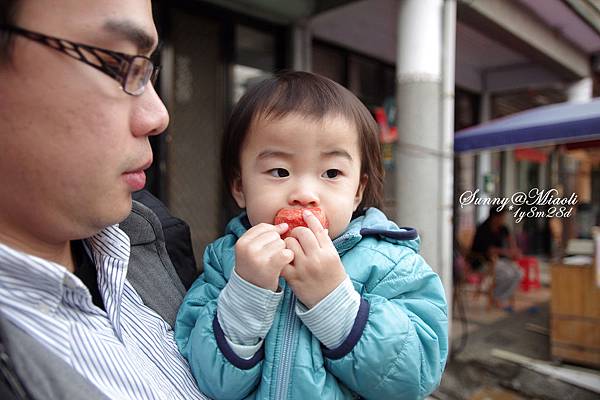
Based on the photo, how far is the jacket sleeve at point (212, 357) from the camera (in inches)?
43.8

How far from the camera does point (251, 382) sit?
1.15m

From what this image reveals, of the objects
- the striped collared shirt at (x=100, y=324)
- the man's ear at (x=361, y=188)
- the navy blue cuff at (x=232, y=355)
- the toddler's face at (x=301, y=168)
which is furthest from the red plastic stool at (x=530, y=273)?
the striped collared shirt at (x=100, y=324)

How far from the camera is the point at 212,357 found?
1123mm

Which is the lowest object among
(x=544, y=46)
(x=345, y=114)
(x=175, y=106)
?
(x=345, y=114)

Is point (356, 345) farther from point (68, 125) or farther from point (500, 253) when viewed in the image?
point (500, 253)

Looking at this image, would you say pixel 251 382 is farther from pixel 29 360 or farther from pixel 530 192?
pixel 530 192

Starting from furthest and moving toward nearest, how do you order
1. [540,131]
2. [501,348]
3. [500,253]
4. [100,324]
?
1. [500,253]
2. [501,348]
3. [540,131]
4. [100,324]

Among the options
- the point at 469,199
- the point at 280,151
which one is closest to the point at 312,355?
the point at 280,151

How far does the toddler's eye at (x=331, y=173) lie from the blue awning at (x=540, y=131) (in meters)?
3.21

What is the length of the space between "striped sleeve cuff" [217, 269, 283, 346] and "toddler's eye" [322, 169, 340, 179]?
40cm

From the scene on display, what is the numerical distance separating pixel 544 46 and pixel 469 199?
514 cm

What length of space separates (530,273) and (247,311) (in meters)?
7.49

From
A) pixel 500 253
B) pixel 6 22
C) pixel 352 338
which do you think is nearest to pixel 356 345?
pixel 352 338

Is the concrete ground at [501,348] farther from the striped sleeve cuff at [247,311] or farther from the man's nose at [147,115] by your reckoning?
the man's nose at [147,115]
